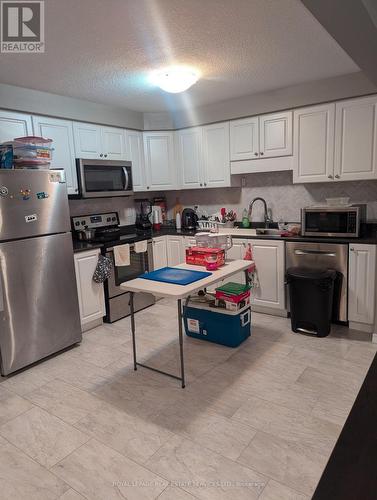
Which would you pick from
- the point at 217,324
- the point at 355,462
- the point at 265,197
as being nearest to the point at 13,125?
the point at 217,324

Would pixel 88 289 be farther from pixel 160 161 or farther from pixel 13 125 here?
pixel 160 161

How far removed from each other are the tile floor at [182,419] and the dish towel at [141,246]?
3.76ft

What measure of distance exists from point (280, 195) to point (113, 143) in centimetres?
210

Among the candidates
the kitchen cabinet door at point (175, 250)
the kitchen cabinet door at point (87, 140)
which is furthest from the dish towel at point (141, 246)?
the kitchen cabinet door at point (87, 140)

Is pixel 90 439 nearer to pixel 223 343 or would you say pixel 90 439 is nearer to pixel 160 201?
pixel 223 343

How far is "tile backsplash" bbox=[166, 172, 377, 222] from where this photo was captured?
12.0 ft

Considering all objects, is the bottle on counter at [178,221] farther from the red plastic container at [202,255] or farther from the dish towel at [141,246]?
the red plastic container at [202,255]

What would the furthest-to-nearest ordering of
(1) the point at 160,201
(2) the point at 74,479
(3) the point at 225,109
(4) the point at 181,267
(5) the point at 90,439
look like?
(1) the point at 160,201 → (3) the point at 225,109 → (4) the point at 181,267 → (5) the point at 90,439 → (2) the point at 74,479

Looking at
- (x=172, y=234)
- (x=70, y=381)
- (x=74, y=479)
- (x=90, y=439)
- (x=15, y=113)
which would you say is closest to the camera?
(x=74, y=479)

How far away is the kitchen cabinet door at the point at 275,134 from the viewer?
3.70m

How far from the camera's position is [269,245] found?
371 cm

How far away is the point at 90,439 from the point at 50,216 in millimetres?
1795

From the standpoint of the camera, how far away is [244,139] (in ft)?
13.1

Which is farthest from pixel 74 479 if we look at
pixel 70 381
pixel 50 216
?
pixel 50 216
